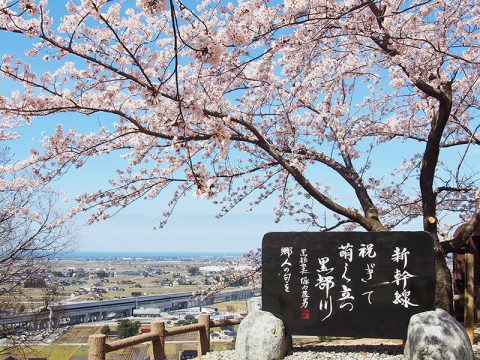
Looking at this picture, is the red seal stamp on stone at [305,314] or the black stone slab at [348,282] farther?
the red seal stamp on stone at [305,314]

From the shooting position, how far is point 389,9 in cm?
659

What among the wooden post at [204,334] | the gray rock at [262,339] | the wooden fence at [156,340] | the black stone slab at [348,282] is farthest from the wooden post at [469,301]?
the wooden post at [204,334]

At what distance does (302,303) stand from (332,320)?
474 mm

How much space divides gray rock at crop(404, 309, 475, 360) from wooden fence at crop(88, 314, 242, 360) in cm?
328

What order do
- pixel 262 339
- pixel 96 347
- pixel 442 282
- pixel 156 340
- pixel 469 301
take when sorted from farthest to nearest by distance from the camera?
pixel 469 301
pixel 442 282
pixel 156 340
pixel 262 339
pixel 96 347

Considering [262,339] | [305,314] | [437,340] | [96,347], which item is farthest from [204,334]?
[437,340]

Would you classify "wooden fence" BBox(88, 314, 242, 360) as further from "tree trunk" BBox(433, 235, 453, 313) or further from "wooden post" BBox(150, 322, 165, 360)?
"tree trunk" BBox(433, 235, 453, 313)

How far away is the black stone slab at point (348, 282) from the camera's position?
Answer: 6.40m

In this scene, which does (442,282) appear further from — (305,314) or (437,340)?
(305,314)

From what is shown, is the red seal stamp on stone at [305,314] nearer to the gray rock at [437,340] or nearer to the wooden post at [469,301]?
the gray rock at [437,340]

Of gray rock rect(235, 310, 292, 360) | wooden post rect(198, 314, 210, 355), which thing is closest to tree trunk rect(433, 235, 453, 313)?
gray rock rect(235, 310, 292, 360)

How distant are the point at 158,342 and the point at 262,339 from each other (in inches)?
62.8

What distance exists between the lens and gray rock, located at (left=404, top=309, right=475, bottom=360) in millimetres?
5672

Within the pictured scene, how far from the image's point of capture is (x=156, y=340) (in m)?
6.87
